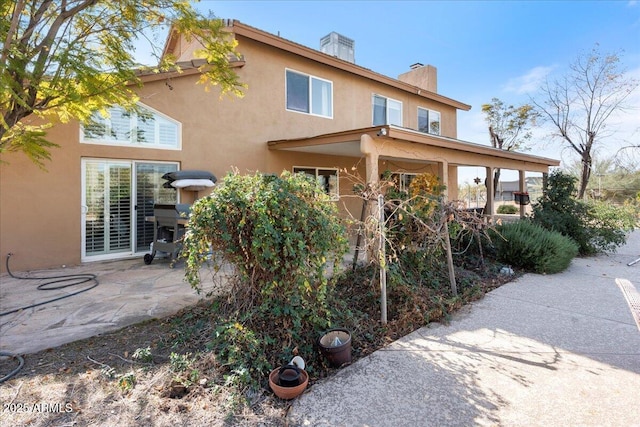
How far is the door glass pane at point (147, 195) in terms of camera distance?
7.24 metres

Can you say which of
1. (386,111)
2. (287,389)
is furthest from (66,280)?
(386,111)

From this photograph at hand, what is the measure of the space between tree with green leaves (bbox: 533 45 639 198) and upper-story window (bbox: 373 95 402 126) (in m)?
8.47

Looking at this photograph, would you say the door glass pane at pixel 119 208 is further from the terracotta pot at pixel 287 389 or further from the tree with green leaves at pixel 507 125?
the tree with green leaves at pixel 507 125

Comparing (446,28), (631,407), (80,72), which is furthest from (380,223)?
(446,28)

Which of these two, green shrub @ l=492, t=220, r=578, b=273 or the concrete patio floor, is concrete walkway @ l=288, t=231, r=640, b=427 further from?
the concrete patio floor

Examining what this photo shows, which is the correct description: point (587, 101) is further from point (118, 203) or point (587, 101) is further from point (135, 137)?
point (118, 203)

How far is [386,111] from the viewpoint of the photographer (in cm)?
1252

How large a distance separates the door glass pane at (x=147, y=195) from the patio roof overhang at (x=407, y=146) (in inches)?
117

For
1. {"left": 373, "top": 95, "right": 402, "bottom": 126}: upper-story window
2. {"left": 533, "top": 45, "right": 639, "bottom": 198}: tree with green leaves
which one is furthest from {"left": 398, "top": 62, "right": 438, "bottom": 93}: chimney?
{"left": 533, "top": 45, "right": 639, "bottom": 198}: tree with green leaves

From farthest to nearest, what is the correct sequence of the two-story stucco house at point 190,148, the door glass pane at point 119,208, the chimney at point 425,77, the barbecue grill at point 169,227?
the chimney at point 425,77 < the door glass pane at point 119,208 < the barbecue grill at point 169,227 < the two-story stucco house at point 190,148

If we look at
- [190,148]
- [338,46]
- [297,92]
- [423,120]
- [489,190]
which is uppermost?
[338,46]

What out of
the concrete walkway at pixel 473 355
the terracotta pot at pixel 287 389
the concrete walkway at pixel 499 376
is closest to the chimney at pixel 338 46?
the concrete walkway at pixel 473 355

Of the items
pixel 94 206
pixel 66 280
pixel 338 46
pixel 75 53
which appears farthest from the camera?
pixel 338 46

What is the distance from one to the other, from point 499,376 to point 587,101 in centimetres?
1706
